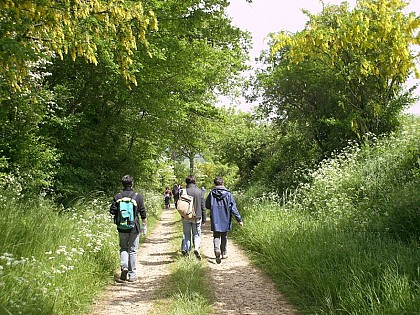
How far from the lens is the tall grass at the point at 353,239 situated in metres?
4.29

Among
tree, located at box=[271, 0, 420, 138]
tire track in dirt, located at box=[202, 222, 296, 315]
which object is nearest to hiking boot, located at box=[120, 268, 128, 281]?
tire track in dirt, located at box=[202, 222, 296, 315]

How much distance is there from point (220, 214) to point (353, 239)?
326 cm

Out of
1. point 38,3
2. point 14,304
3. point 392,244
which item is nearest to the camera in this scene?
point 14,304

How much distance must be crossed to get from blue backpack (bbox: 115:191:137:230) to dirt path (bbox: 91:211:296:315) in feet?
3.35

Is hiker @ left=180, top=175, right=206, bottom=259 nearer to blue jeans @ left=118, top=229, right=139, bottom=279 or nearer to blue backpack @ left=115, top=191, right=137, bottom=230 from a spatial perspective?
blue jeans @ left=118, top=229, right=139, bottom=279

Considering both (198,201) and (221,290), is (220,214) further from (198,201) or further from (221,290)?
(221,290)

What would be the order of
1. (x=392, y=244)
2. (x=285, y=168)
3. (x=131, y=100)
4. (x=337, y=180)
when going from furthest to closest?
(x=285, y=168), (x=131, y=100), (x=337, y=180), (x=392, y=244)

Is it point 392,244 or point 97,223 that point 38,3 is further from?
point 392,244

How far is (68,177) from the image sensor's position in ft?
38.4

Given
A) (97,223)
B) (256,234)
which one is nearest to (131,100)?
(97,223)

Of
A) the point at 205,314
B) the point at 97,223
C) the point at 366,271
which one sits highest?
the point at 97,223

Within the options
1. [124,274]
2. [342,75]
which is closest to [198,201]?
[124,274]

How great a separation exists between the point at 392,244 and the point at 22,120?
8.43 meters

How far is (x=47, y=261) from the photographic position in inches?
211
